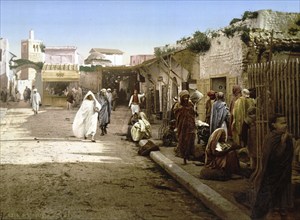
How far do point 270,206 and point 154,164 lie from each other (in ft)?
16.5

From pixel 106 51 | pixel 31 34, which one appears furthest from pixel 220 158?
pixel 31 34

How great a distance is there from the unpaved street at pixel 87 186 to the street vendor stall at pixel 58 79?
2254 cm

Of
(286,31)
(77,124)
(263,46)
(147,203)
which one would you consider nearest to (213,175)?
(147,203)

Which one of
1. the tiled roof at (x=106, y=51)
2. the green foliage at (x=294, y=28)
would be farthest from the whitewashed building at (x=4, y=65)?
the green foliage at (x=294, y=28)

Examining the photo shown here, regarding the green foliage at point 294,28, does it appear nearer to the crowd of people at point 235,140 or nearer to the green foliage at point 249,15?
the green foliage at point 249,15

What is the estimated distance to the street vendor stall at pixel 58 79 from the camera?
33562mm

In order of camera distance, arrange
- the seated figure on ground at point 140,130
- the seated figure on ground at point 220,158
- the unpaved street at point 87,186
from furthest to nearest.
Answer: the seated figure on ground at point 140,130, the seated figure on ground at point 220,158, the unpaved street at point 87,186

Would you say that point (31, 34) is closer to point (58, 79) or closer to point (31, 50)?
point (31, 50)

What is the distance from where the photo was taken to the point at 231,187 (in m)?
6.25

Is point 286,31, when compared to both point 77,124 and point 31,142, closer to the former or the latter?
point 77,124

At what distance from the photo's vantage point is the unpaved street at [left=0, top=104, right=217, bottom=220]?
5.12m

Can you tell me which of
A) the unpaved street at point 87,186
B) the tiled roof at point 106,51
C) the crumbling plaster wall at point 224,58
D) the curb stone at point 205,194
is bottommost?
the unpaved street at point 87,186

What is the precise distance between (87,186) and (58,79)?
28404 mm

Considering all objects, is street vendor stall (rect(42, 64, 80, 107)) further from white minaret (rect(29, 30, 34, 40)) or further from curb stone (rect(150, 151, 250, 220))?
white minaret (rect(29, 30, 34, 40))
